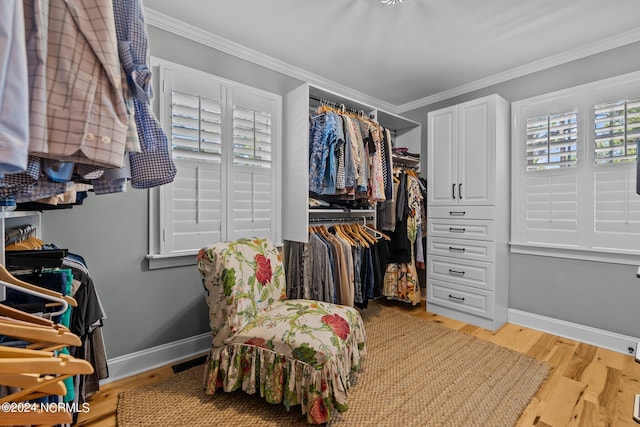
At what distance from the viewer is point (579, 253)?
2.60 meters

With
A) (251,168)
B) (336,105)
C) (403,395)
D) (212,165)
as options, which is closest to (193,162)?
(212,165)

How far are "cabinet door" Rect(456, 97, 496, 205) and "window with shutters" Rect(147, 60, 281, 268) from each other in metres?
1.78

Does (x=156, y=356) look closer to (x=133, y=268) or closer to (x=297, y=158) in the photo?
(x=133, y=268)

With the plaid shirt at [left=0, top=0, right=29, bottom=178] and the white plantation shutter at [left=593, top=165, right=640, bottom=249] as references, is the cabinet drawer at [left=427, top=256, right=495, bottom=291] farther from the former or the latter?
the plaid shirt at [left=0, top=0, right=29, bottom=178]

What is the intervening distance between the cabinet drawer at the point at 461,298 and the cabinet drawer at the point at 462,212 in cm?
68

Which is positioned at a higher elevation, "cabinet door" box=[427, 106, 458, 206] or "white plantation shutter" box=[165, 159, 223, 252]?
"cabinet door" box=[427, 106, 458, 206]

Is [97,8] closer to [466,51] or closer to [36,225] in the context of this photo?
[36,225]

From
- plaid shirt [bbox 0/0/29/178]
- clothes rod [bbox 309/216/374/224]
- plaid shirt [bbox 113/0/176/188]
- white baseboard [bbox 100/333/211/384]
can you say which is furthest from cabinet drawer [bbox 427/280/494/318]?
plaid shirt [bbox 0/0/29/178]

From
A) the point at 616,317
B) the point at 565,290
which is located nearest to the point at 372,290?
the point at 565,290

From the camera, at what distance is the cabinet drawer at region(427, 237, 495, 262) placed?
283 centimetres

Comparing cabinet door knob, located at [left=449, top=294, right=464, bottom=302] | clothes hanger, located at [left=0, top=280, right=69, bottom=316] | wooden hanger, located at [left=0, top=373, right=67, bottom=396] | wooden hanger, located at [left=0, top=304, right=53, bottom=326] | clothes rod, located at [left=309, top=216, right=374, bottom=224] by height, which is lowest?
cabinet door knob, located at [left=449, top=294, right=464, bottom=302]

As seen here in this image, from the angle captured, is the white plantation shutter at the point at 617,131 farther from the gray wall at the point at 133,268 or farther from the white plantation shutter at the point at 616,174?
the gray wall at the point at 133,268

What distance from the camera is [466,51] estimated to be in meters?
2.62

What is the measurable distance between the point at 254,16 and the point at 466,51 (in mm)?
1751
